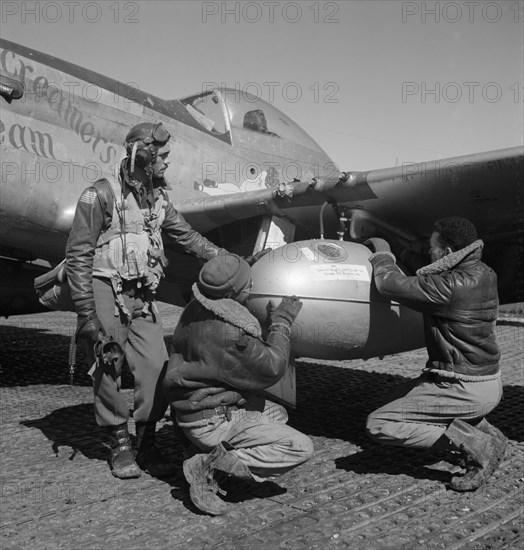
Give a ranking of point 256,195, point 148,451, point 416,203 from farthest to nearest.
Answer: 1. point 256,195
2. point 416,203
3. point 148,451

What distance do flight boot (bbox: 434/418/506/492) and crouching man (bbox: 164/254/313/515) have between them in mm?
856

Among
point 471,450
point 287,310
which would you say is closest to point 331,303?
point 287,310

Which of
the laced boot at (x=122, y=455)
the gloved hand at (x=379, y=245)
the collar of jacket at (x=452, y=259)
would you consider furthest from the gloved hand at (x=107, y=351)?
the collar of jacket at (x=452, y=259)

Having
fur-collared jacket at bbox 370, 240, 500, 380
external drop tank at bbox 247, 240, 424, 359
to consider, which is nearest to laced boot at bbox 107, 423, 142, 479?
external drop tank at bbox 247, 240, 424, 359

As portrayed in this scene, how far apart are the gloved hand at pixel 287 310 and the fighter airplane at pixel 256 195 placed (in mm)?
162

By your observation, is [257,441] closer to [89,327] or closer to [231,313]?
[231,313]

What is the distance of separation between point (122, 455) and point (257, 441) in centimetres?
93

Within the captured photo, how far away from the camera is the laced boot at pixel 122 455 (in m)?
3.44

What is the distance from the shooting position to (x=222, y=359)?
299 centimetres

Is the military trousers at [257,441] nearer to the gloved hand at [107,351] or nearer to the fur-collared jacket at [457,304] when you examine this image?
the gloved hand at [107,351]

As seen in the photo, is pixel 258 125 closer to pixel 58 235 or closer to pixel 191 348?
pixel 58 235

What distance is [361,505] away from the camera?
3.08m

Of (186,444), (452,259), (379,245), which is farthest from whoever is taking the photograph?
(379,245)

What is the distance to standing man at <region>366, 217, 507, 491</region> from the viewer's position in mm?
3408
